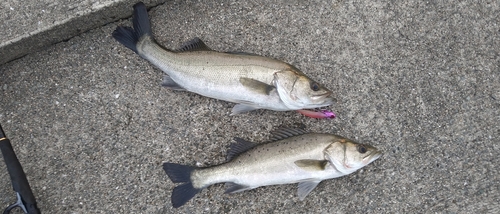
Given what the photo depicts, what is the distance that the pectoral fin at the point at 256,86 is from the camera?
122 inches

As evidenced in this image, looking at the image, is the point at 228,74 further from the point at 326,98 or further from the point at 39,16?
the point at 39,16

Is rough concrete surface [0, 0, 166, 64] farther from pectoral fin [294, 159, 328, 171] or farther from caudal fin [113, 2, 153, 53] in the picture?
pectoral fin [294, 159, 328, 171]

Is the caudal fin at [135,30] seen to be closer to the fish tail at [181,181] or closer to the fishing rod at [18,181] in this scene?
the fish tail at [181,181]

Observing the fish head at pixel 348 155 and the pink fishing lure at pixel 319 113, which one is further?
the pink fishing lure at pixel 319 113

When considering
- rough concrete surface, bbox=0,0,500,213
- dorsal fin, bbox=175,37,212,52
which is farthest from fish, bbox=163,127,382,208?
dorsal fin, bbox=175,37,212,52

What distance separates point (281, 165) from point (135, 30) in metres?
1.60

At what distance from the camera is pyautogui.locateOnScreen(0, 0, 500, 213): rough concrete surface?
11.1ft

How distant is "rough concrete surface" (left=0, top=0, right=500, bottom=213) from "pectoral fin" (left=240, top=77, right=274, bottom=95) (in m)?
0.37

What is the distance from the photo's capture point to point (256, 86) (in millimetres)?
3105

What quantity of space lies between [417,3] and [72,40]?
3.05 meters

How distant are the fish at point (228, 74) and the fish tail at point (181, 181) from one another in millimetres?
622

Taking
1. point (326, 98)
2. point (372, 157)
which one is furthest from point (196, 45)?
point (372, 157)

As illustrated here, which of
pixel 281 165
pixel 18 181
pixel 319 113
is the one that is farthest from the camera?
pixel 319 113

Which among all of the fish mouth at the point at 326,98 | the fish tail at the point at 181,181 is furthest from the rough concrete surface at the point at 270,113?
the fish mouth at the point at 326,98
